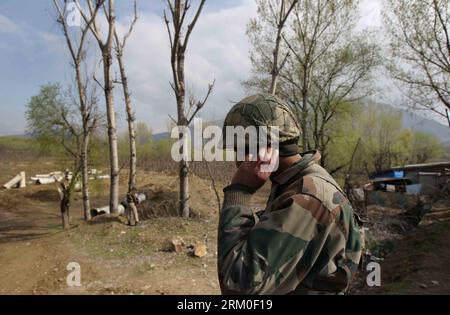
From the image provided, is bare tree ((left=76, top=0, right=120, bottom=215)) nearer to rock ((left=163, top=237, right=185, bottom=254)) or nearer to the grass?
rock ((left=163, top=237, right=185, bottom=254))

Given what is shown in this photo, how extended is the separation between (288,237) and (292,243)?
0.10 feet

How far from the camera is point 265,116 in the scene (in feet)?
5.01

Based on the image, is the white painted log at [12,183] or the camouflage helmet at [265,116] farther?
the white painted log at [12,183]

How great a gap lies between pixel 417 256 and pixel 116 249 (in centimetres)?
681

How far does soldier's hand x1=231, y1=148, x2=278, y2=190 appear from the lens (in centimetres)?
143

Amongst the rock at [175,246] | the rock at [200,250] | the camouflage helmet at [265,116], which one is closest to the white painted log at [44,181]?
the rock at [175,246]

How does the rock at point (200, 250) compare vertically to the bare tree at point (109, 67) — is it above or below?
below

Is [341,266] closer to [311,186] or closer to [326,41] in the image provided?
[311,186]

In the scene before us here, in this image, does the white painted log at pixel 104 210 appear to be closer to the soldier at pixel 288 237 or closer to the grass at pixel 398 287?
the grass at pixel 398 287

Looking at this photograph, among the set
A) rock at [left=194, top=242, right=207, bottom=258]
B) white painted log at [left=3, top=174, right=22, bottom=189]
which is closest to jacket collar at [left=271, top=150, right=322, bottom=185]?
rock at [left=194, top=242, right=207, bottom=258]

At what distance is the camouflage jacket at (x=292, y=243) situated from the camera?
1201 mm

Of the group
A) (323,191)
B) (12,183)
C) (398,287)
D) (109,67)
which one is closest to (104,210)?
(109,67)

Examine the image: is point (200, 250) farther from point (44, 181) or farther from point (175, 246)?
point (44, 181)
